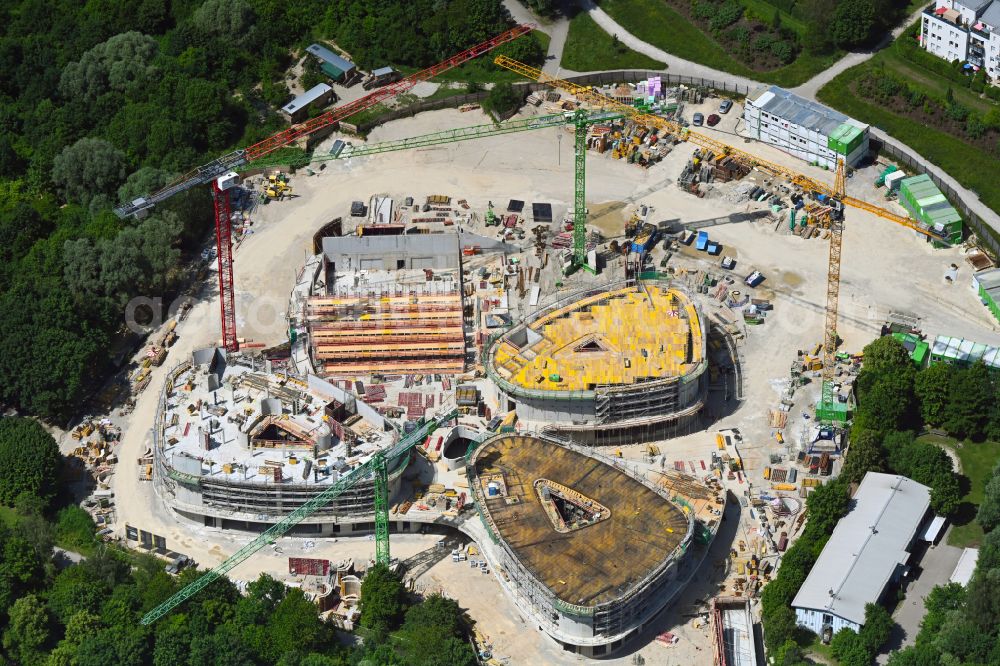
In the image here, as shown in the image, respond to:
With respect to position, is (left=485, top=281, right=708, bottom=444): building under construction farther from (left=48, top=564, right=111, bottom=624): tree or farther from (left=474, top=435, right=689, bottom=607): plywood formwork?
(left=48, top=564, right=111, bottom=624): tree

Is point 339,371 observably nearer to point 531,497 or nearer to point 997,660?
point 531,497

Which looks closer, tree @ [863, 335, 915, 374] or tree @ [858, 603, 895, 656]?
tree @ [858, 603, 895, 656]

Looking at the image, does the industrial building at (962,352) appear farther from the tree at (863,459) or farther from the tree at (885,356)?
the tree at (863,459)

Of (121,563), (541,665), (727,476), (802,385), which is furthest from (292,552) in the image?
(802,385)

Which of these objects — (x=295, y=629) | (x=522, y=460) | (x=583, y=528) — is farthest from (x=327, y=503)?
(x=583, y=528)

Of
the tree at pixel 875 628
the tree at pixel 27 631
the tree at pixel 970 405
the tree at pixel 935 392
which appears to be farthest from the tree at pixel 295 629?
the tree at pixel 970 405

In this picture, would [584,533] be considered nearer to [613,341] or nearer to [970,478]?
[613,341]

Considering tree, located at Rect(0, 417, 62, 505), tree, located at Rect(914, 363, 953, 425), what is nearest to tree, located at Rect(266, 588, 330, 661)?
tree, located at Rect(0, 417, 62, 505)
